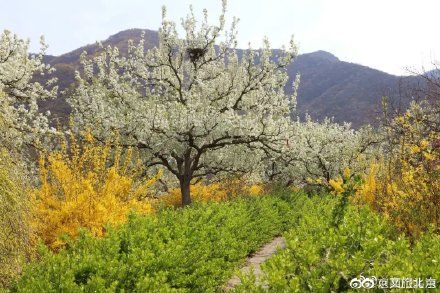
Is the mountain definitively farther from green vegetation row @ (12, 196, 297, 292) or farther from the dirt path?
green vegetation row @ (12, 196, 297, 292)

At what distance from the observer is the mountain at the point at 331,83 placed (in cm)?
7998

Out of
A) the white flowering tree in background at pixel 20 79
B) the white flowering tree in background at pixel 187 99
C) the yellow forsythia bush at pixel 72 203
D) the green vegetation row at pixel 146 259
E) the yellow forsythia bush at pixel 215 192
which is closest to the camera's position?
the green vegetation row at pixel 146 259

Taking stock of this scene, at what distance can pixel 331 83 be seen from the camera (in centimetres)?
10756

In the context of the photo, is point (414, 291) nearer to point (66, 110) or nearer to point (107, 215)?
point (107, 215)

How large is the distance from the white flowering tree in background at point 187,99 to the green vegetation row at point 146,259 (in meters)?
4.69

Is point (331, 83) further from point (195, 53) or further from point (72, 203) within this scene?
point (72, 203)

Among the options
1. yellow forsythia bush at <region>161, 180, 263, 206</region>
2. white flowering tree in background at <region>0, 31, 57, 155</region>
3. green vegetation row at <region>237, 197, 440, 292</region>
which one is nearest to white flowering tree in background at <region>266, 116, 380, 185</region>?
yellow forsythia bush at <region>161, 180, 263, 206</region>

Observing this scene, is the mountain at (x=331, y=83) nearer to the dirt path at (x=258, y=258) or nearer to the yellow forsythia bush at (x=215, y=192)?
the yellow forsythia bush at (x=215, y=192)

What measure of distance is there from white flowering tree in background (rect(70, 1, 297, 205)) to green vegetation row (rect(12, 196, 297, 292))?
4.69 meters

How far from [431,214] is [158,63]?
10228 mm

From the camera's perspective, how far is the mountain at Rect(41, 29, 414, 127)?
80.0 meters

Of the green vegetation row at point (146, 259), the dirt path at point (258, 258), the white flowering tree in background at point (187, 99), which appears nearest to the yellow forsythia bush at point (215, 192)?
the white flowering tree in background at point (187, 99)

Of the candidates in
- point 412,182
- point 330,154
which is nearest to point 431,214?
point 412,182

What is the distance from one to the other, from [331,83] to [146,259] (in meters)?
108
